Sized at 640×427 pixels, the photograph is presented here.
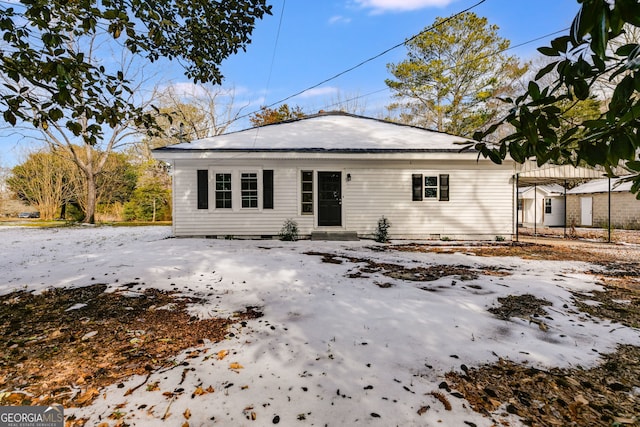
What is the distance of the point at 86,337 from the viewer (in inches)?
114

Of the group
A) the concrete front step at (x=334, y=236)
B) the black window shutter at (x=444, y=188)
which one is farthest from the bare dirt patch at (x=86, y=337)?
the black window shutter at (x=444, y=188)

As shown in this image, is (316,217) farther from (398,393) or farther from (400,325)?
(398,393)

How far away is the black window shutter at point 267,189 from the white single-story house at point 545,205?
62.5ft

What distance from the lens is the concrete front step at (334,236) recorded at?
392 inches

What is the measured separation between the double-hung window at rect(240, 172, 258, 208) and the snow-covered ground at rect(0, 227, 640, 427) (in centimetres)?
429

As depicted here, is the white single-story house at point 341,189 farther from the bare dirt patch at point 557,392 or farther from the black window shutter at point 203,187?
the bare dirt patch at point 557,392

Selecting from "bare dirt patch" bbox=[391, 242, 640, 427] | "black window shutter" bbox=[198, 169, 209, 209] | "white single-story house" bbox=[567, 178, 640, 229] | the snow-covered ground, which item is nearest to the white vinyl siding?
"black window shutter" bbox=[198, 169, 209, 209]

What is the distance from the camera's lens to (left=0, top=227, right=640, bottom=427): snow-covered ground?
6.32ft

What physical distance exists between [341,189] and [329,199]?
0.56 meters

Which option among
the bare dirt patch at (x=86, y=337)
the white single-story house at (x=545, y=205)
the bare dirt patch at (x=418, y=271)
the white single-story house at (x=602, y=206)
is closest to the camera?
the bare dirt patch at (x=86, y=337)

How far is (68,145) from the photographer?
16250 millimetres

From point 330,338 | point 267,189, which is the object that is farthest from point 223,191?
point 330,338

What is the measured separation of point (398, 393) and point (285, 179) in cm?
863

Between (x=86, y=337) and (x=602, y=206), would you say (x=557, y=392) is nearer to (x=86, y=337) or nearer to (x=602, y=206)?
(x=86, y=337)
